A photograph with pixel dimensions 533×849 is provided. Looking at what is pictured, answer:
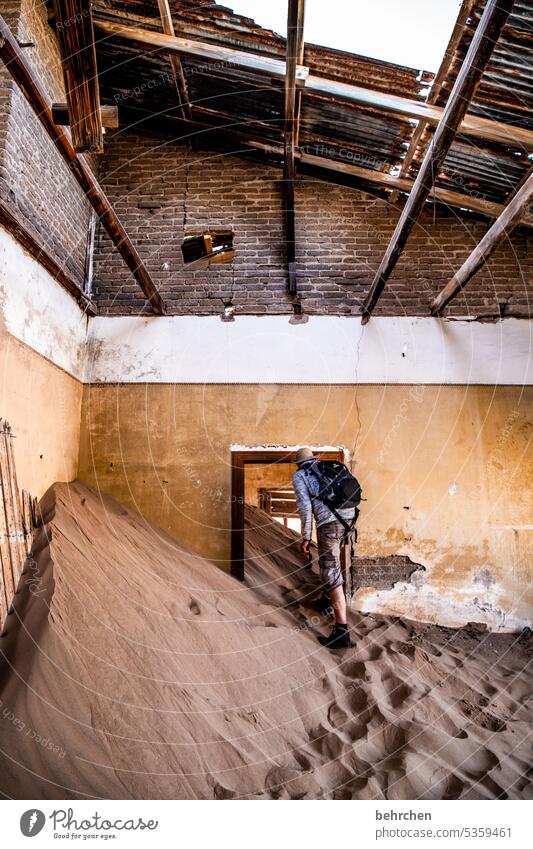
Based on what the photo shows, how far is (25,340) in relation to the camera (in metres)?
4.34

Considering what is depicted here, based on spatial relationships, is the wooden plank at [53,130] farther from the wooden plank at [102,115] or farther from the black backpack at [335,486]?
the black backpack at [335,486]

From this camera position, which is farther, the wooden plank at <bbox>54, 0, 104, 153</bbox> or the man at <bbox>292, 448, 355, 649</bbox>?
the man at <bbox>292, 448, 355, 649</bbox>

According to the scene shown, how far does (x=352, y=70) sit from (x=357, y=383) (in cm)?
313

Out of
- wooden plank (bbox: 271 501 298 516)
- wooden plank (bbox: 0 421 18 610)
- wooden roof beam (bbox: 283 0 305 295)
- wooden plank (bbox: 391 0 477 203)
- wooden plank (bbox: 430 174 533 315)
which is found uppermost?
wooden plank (bbox: 391 0 477 203)

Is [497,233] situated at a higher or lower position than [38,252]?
higher

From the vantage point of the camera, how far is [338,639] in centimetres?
433

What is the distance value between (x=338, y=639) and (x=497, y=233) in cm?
386

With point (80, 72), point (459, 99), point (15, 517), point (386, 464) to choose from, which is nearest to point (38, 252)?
point (80, 72)

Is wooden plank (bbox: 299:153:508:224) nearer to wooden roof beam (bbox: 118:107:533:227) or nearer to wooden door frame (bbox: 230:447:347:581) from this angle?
wooden roof beam (bbox: 118:107:533:227)

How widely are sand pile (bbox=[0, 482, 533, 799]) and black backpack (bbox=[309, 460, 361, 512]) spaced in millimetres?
1217

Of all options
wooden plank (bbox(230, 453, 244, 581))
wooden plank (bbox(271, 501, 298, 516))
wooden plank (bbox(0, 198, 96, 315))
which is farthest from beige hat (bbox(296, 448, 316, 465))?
wooden plank (bbox(271, 501, 298, 516))

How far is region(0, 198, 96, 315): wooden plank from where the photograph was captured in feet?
12.9

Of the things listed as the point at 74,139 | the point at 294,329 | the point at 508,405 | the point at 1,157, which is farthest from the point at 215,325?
the point at 508,405

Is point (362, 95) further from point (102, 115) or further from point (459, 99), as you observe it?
point (102, 115)
